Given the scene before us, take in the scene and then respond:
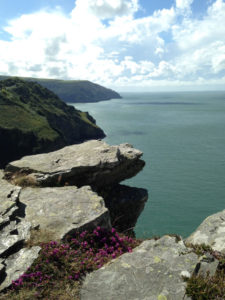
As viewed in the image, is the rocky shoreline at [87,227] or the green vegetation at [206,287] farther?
the rocky shoreline at [87,227]

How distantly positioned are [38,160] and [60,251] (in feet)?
36.6

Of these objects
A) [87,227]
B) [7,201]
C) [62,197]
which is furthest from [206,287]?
[7,201]

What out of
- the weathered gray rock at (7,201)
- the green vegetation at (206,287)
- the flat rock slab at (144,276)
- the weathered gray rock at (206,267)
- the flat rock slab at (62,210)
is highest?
the weathered gray rock at (7,201)

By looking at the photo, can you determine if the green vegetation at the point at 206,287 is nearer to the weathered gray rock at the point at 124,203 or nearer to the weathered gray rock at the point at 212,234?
the weathered gray rock at the point at 212,234

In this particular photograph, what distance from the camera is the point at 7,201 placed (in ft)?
35.9

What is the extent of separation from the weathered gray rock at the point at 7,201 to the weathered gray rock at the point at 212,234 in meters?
9.20

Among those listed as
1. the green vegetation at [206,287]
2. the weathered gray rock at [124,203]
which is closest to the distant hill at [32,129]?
the weathered gray rock at [124,203]

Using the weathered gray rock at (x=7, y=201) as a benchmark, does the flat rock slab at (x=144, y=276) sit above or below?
below

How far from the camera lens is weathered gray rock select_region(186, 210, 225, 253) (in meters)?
12.6

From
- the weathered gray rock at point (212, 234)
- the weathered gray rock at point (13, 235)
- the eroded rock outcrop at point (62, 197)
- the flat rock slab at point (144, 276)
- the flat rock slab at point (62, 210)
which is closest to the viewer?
the flat rock slab at point (144, 276)

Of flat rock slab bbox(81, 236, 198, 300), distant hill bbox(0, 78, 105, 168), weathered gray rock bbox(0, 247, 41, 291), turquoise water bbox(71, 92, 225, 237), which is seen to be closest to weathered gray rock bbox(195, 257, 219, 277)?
flat rock slab bbox(81, 236, 198, 300)

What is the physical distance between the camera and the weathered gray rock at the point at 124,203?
20.2m

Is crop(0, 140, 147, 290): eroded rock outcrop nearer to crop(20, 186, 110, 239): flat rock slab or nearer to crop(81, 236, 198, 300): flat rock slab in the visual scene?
crop(20, 186, 110, 239): flat rock slab

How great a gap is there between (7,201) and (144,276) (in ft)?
22.4
